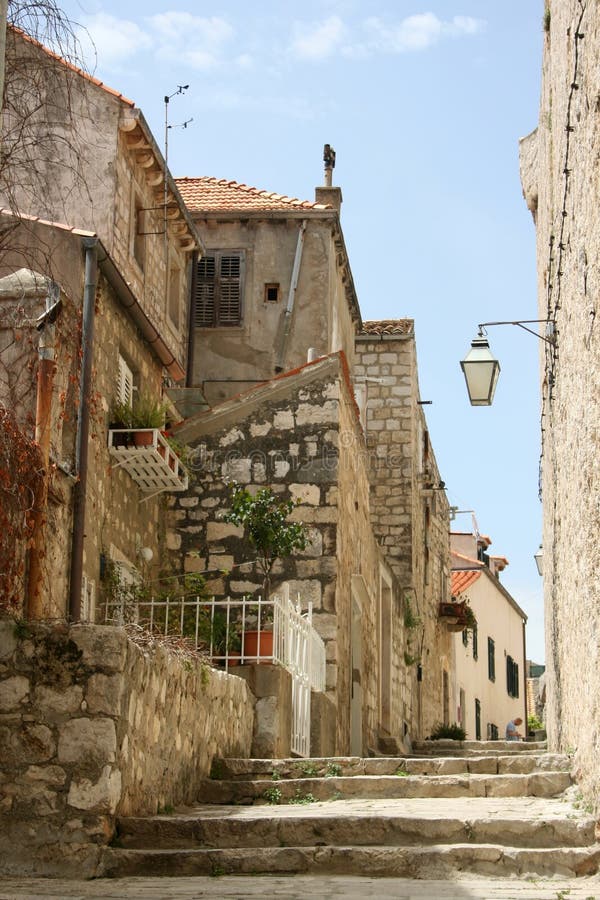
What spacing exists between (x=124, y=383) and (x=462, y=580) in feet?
79.7

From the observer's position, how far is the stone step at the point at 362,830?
289 inches

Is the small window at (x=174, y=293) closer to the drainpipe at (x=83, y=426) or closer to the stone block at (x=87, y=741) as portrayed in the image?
the drainpipe at (x=83, y=426)

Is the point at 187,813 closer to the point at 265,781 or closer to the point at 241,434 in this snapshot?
the point at 265,781

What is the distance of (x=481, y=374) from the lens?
10.6 metres

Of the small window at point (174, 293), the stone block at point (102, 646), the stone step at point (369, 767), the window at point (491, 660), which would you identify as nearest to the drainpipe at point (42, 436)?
the stone step at point (369, 767)

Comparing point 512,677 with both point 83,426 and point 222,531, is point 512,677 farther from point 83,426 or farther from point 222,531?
point 83,426

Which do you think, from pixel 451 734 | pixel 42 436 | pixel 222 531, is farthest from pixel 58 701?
pixel 451 734

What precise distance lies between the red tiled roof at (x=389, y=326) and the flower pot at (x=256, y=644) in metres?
12.9

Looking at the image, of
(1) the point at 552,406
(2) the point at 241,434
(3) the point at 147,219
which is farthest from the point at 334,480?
(3) the point at 147,219

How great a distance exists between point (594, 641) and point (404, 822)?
1471 millimetres

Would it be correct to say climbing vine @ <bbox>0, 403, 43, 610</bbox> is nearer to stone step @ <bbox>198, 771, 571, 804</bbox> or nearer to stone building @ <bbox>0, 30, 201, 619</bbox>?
stone building @ <bbox>0, 30, 201, 619</bbox>

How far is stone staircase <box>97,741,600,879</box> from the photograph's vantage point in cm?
701

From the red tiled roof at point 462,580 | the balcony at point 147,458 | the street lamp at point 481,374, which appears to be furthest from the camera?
the red tiled roof at point 462,580

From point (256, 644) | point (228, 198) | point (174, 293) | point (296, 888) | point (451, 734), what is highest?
point (228, 198)
